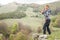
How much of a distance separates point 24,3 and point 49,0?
1.50m

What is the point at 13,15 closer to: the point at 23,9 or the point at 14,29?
the point at 23,9

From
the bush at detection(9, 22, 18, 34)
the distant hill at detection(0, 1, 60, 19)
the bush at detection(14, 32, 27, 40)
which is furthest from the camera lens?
the distant hill at detection(0, 1, 60, 19)

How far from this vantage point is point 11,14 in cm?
1398

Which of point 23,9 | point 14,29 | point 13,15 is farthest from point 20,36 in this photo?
point 23,9

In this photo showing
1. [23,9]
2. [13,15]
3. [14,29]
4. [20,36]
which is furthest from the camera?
[23,9]

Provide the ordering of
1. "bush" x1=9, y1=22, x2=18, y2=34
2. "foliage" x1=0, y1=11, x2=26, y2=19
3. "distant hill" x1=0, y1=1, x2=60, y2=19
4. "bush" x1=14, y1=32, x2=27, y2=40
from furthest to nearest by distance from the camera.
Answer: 1. "distant hill" x1=0, y1=1, x2=60, y2=19
2. "foliage" x1=0, y1=11, x2=26, y2=19
3. "bush" x1=9, y1=22, x2=18, y2=34
4. "bush" x1=14, y1=32, x2=27, y2=40

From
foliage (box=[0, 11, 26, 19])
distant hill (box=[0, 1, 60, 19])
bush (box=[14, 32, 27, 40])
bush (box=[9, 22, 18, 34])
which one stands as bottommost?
bush (box=[14, 32, 27, 40])

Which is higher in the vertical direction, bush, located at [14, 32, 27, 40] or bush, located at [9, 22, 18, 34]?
bush, located at [9, 22, 18, 34]

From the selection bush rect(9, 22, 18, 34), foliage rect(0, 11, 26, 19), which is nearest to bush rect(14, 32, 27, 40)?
bush rect(9, 22, 18, 34)

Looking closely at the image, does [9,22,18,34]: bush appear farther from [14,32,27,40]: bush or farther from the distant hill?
the distant hill

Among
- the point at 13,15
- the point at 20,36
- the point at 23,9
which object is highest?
the point at 23,9

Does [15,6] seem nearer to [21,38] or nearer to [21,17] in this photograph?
[21,17]

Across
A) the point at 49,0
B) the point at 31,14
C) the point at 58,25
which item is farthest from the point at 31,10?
the point at 58,25

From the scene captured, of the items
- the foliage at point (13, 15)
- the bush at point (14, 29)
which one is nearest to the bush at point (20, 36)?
the bush at point (14, 29)
